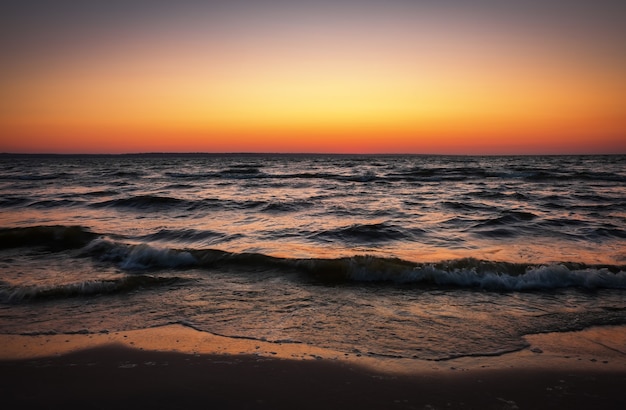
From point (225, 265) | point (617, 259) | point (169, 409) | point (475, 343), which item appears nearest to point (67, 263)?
point (225, 265)

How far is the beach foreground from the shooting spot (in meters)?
3.19

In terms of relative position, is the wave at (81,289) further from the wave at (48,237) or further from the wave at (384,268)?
the wave at (48,237)

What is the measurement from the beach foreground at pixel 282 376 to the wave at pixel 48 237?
224 inches

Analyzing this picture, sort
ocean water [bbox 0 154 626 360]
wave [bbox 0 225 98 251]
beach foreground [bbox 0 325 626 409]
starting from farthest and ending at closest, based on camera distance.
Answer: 1. wave [bbox 0 225 98 251]
2. ocean water [bbox 0 154 626 360]
3. beach foreground [bbox 0 325 626 409]

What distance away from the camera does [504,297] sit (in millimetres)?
5922

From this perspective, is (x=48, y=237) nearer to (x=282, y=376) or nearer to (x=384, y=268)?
(x=384, y=268)

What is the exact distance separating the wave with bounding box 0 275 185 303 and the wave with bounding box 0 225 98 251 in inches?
138

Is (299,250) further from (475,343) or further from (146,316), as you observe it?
(475,343)

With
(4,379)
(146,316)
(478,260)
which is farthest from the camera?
(478,260)

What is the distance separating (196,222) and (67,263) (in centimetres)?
463

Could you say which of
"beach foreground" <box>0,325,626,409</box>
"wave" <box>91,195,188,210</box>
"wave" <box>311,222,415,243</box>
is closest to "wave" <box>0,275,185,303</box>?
"beach foreground" <box>0,325,626,409</box>

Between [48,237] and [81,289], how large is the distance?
511 cm

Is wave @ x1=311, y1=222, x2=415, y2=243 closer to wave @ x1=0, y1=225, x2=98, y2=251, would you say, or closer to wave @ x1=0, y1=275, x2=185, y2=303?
wave @ x1=0, y1=275, x2=185, y2=303

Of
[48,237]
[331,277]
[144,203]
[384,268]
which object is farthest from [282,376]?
[144,203]
